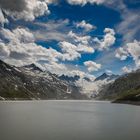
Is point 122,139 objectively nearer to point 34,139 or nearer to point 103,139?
point 103,139

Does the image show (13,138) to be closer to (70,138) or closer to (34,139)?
(34,139)

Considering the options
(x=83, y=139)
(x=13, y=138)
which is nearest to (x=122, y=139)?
(x=83, y=139)

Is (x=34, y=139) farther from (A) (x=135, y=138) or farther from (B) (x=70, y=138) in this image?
(A) (x=135, y=138)

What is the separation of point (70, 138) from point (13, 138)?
997 centimetres

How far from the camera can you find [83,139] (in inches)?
1804

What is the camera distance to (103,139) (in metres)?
46.0

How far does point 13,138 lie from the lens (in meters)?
45.4

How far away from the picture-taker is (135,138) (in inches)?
1861

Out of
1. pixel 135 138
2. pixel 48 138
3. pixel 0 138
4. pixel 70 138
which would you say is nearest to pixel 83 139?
pixel 70 138

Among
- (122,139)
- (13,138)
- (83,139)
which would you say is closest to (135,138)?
(122,139)

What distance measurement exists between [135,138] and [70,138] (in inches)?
464

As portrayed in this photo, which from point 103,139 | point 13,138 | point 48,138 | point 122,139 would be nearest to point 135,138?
point 122,139

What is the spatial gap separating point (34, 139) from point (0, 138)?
19.4 ft

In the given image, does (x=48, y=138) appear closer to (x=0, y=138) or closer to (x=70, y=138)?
(x=70, y=138)
